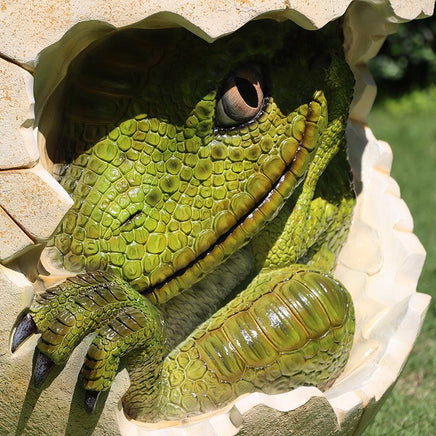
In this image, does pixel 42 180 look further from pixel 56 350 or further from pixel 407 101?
pixel 407 101

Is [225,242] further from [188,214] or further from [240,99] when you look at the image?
[240,99]

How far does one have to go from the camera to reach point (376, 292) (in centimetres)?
197

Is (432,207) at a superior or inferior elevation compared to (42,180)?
inferior

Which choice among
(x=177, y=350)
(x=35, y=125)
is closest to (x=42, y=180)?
(x=35, y=125)

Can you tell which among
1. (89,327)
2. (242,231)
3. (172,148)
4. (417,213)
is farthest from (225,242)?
(417,213)

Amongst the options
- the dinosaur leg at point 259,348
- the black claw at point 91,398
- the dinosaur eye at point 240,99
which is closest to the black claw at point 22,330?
the black claw at point 91,398

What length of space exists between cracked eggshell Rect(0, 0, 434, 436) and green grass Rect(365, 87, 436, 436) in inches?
22.6

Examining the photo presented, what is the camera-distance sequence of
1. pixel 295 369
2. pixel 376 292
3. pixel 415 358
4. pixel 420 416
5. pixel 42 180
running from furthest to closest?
pixel 415 358
pixel 420 416
pixel 376 292
pixel 295 369
pixel 42 180

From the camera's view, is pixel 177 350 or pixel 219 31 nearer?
pixel 219 31

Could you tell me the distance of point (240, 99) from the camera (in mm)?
1559

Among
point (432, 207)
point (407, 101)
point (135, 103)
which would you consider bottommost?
point (407, 101)

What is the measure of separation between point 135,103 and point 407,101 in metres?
4.38

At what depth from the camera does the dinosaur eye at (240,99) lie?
155 centimetres

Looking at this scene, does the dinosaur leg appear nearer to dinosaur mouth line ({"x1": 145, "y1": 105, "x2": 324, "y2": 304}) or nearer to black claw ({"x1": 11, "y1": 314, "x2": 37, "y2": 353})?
dinosaur mouth line ({"x1": 145, "y1": 105, "x2": 324, "y2": 304})
